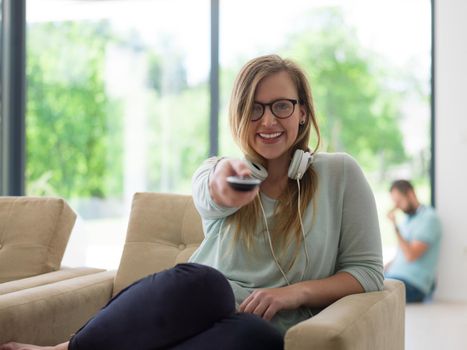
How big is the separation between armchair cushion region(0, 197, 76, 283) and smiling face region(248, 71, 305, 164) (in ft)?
3.10

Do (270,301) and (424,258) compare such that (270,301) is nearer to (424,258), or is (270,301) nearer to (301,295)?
(301,295)

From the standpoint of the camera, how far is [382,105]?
5.50 metres

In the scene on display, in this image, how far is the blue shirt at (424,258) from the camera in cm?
468

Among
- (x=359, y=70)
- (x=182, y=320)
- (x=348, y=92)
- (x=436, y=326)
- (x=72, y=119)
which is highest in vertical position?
(x=359, y=70)

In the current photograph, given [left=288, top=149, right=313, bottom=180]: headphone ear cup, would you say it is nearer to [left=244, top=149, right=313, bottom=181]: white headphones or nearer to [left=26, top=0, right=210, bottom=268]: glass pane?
[left=244, top=149, right=313, bottom=181]: white headphones

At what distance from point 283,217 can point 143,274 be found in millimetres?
664

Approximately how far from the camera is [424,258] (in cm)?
471

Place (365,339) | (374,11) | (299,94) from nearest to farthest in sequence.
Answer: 1. (365,339)
2. (299,94)
3. (374,11)

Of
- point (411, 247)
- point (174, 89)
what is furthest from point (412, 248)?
point (174, 89)

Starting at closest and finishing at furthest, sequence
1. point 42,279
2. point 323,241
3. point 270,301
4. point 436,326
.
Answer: point 270,301 < point 323,241 < point 42,279 < point 436,326

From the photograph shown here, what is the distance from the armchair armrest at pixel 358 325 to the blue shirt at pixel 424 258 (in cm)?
285

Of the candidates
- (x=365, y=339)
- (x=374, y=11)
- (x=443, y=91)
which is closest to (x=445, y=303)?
(x=443, y=91)

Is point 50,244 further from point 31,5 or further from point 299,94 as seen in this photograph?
point 31,5

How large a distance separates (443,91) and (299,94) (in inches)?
123
